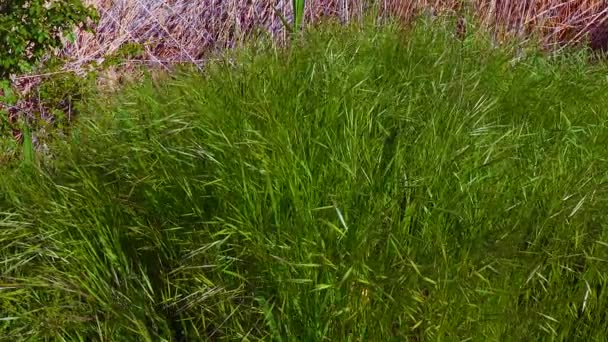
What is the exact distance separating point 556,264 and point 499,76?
107cm

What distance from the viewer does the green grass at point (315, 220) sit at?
6.37 ft

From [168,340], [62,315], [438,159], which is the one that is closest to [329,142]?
[438,159]


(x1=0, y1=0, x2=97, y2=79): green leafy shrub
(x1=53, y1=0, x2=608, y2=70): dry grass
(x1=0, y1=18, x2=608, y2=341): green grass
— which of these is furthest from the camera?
(x1=53, y1=0, x2=608, y2=70): dry grass

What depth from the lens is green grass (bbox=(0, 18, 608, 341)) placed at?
1.94 metres

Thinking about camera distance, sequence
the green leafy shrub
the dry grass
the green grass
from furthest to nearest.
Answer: the dry grass
the green leafy shrub
the green grass

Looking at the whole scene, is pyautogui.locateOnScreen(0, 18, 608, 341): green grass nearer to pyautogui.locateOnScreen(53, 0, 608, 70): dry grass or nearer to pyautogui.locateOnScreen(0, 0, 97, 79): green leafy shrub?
pyautogui.locateOnScreen(0, 0, 97, 79): green leafy shrub

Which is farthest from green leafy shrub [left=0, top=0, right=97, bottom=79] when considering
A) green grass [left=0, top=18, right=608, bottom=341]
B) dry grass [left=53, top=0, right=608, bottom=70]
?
green grass [left=0, top=18, right=608, bottom=341]

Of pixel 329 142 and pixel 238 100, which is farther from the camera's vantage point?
pixel 238 100

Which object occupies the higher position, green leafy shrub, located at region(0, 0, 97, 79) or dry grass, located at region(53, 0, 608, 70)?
green leafy shrub, located at region(0, 0, 97, 79)

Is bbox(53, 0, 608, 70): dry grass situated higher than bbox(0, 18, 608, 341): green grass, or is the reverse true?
bbox(0, 18, 608, 341): green grass

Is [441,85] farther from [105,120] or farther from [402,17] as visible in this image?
[402,17]

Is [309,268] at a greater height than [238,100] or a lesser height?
lesser

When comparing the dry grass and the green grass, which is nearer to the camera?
the green grass

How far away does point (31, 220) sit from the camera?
7.75 feet
